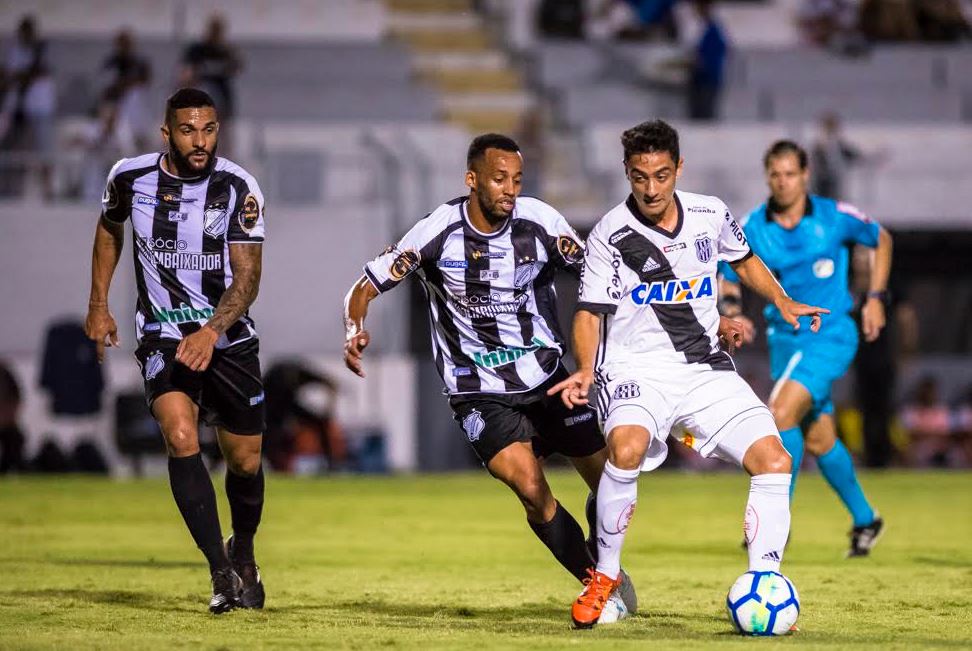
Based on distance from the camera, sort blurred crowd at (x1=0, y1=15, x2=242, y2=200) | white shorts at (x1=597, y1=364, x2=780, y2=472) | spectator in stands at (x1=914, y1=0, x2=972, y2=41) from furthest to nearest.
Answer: spectator in stands at (x1=914, y1=0, x2=972, y2=41) → blurred crowd at (x1=0, y1=15, x2=242, y2=200) → white shorts at (x1=597, y1=364, x2=780, y2=472)

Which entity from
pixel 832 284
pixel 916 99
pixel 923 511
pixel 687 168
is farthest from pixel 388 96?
pixel 832 284

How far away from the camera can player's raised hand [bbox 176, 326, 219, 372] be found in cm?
714

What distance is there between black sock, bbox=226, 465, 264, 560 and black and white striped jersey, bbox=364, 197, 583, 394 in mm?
1144

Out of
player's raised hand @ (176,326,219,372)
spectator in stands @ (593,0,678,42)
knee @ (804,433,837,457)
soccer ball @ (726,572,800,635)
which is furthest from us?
spectator in stands @ (593,0,678,42)

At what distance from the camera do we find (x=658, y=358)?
7.04 metres

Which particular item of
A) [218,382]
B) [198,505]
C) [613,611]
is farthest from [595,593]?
[218,382]

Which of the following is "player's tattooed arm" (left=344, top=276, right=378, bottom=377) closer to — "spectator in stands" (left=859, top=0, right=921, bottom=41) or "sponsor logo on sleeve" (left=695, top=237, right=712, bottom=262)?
"sponsor logo on sleeve" (left=695, top=237, right=712, bottom=262)

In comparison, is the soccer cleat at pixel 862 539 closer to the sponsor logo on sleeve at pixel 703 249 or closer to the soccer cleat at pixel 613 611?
the soccer cleat at pixel 613 611

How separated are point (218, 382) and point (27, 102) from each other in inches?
565

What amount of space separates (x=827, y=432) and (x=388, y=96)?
553 inches

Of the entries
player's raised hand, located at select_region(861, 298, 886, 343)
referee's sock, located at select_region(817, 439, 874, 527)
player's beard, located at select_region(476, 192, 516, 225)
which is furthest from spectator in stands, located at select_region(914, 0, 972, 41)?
player's beard, located at select_region(476, 192, 516, 225)

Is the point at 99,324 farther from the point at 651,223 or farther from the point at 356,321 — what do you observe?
the point at 651,223

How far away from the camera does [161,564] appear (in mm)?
9625

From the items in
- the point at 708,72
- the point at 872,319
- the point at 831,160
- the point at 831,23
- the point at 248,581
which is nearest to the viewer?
the point at 248,581
